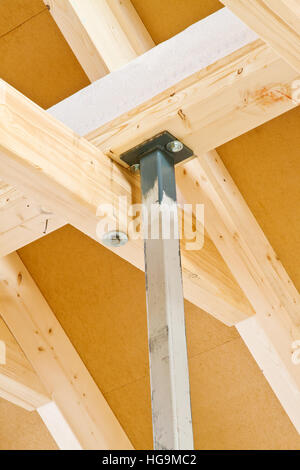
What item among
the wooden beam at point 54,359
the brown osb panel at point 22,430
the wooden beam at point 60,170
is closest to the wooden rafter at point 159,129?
the wooden beam at point 60,170

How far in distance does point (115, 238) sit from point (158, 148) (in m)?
0.27

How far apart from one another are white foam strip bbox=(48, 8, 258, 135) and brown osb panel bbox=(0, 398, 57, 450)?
175 centimetres

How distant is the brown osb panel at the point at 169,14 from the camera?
223cm

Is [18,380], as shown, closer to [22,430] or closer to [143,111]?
[22,430]

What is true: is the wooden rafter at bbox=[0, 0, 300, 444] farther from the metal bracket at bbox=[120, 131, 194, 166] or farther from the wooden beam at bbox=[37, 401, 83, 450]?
the wooden beam at bbox=[37, 401, 83, 450]

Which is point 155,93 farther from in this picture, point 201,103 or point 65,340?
point 65,340

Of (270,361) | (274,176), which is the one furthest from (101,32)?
(270,361)

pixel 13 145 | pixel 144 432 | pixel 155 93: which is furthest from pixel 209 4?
pixel 144 432

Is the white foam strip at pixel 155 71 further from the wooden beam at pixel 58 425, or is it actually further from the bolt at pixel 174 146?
the wooden beam at pixel 58 425

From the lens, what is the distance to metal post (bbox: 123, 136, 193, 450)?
1618mm

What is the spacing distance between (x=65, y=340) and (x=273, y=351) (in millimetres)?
971

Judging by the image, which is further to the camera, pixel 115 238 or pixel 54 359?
pixel 54 359

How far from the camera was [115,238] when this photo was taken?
1.93 meters

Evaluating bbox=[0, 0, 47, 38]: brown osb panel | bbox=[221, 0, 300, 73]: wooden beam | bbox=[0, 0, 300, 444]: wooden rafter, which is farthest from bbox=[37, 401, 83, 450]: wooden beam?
bbox=[221, 0, 300, 73]: wooden beam
